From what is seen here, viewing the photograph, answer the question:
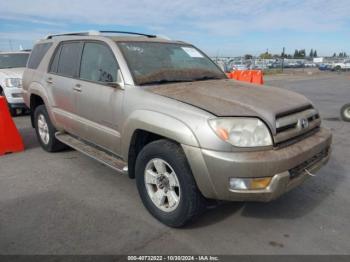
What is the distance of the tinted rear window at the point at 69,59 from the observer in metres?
4.39

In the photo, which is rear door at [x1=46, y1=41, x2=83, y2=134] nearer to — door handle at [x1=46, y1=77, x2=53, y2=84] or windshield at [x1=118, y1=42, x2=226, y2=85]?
door handle at [x1=46, y1=77, x2=53, y2=84]

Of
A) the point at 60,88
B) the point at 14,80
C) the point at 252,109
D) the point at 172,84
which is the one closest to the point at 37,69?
the point at 60,88

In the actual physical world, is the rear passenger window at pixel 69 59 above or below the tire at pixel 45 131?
above

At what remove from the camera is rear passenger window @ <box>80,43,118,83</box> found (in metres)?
3.69

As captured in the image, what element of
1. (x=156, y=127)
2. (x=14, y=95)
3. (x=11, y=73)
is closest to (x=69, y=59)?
(x=156, y=127)

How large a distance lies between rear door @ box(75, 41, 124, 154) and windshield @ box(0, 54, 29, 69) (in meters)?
6.45

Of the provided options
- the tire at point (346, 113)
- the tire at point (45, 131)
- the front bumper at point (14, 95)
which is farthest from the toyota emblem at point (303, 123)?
the front bumper at point (14, 95)

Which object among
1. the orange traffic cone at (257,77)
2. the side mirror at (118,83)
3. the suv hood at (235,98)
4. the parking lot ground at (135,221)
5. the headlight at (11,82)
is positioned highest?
the side mirror at (118,83)

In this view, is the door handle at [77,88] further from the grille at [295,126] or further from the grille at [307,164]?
the grille at [307,164]

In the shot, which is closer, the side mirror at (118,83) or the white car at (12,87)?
the side mirror at (118,83)

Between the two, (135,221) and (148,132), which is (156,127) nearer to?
(148,132)

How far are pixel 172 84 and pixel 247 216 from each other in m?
1.62

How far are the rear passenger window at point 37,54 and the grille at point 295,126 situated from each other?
4.01 meters

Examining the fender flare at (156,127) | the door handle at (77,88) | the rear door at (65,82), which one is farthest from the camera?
the rear door at (65,82)
